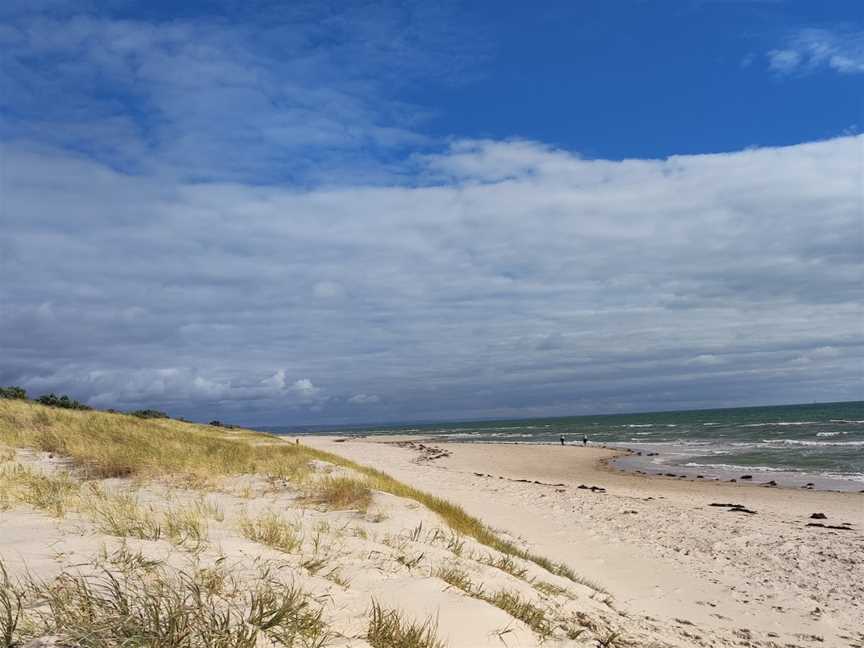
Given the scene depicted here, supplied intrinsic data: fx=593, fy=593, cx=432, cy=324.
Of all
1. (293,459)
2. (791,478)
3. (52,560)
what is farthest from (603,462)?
(52,560)

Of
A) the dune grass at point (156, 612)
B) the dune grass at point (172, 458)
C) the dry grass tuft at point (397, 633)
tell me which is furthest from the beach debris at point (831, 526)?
the dune grass at point (156, 612)

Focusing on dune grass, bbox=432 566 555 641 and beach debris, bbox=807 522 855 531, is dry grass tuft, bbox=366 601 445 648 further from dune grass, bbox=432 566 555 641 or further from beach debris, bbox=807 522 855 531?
beach debris, bbox=807 522 855 531

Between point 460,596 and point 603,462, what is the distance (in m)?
34.8

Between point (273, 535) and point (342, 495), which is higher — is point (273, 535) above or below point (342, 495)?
above

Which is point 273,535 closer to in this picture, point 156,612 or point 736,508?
point 156,612

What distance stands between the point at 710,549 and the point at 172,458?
11517 millimetres

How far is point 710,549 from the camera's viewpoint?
39.5 feet

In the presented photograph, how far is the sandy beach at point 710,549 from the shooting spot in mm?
8008

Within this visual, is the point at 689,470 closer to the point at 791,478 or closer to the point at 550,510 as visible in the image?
the point at 791,478

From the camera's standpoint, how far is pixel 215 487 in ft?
36.4

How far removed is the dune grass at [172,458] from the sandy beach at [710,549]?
1496 millimetres

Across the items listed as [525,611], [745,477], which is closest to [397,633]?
[525,611]

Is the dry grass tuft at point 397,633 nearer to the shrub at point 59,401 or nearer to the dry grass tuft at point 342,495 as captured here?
the dry grass tuft at point 342,495

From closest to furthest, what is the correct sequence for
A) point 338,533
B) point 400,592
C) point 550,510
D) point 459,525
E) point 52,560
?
point 52,560 → point 400,592 → point 338,533 → point 459,525 → point 550,510
